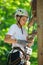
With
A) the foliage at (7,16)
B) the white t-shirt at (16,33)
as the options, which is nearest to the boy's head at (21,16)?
the white t-shirt at (16,33)

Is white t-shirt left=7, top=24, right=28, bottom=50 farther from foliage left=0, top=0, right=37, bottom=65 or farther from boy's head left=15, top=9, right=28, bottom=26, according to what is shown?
foliage left=0, top=0, right=37, bottom=65

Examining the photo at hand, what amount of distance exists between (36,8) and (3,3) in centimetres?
560

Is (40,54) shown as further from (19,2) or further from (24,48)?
(19,2)

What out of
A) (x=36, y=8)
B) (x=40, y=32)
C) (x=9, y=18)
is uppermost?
(x=36, y=8)

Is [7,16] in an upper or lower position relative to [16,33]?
lower

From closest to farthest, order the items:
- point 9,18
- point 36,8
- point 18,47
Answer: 1. point 18,47
2. point 36,8
3. point 9,18

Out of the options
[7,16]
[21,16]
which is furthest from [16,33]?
[7,16]

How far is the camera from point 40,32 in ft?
11.6

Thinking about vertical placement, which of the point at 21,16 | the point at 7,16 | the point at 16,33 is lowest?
the point at 7,16

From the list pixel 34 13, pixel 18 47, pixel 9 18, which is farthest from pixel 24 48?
pixel 9 18

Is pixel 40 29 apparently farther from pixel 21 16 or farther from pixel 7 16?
pixel 7 16

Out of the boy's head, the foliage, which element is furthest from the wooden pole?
the foliage

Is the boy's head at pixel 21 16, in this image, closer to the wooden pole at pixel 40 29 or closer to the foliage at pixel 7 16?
the wooden pole at pixel 40 29

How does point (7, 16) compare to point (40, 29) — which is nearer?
point (40, 29)
